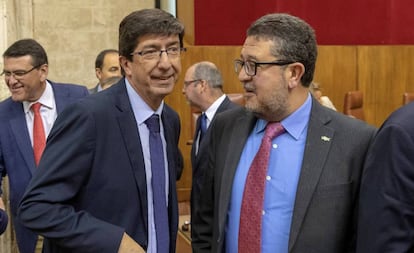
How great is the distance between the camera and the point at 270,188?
6.26 ft

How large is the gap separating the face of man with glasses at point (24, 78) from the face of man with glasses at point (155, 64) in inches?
57.2

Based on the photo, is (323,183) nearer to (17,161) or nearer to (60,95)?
(17,161)

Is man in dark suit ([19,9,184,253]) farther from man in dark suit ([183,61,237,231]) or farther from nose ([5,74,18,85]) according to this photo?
man in dark suit ([183,61,237,231])

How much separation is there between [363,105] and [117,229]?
714 centimetres

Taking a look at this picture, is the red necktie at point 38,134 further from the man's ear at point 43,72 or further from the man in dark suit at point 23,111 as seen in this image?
the man's ear at point 43,72

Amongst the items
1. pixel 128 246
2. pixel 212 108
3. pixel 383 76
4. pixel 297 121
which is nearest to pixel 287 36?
pixel 297 121

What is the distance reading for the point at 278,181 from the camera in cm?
191

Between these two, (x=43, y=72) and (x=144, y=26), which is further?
(x=43, y=72)

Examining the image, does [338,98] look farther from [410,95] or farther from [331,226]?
[331,226]

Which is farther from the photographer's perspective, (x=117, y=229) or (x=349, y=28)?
(x=349, y=28)

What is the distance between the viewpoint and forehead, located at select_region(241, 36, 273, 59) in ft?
6.25

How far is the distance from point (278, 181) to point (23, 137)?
1.66 meters

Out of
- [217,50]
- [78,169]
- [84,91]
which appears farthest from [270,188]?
[217,50]

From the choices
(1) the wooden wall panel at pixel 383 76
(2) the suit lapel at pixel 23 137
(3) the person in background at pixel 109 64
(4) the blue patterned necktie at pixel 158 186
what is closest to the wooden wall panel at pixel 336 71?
(1) the wooden wall panel at pixel 383 76
